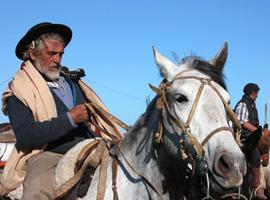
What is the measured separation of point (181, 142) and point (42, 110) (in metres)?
1.38

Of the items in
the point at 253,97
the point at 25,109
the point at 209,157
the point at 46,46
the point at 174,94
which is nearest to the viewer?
the point at 209,157

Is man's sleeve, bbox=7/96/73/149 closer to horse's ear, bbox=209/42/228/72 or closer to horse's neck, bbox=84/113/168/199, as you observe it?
horse's neck, bbox=84/113/168/199

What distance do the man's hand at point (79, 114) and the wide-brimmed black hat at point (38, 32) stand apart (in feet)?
3.19

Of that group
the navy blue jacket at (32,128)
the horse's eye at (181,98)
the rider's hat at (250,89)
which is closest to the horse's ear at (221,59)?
the horse's eye at (181,98)

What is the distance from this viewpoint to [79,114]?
417cm

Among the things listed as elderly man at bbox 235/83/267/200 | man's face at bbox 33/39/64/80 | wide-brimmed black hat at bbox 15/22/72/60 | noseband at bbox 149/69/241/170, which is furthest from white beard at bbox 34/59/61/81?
elderly man at bbox 235/83/267/200

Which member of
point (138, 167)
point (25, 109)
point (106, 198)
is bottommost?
point (106, 198)

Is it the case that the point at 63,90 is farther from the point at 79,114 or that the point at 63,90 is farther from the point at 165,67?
the point at 165,67

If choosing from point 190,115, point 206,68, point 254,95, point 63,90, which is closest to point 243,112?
point 254,95

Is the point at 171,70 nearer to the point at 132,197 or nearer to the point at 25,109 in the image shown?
the point at 132,197

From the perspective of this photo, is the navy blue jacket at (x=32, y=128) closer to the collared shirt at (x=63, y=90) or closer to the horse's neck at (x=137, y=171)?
the collared shirt at (x=63, y=90)

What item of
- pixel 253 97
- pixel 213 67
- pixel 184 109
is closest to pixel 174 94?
pixel 184 109

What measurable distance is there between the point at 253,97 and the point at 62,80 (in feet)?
23.7

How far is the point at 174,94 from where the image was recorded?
145 inches
